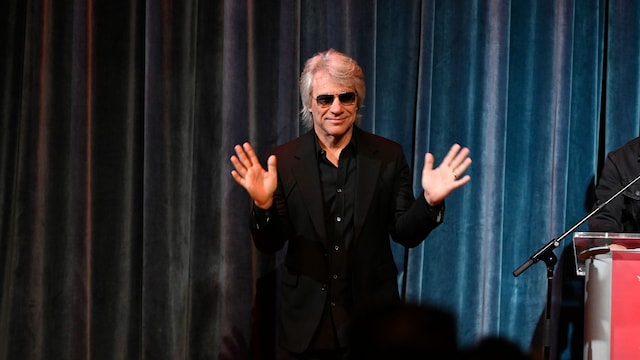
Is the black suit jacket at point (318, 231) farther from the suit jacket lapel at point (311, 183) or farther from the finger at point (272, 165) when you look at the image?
the finger at point (272, 165)

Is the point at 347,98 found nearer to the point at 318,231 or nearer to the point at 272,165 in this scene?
the point at 272,165

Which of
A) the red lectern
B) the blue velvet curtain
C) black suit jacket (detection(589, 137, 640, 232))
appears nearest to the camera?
the red lectern

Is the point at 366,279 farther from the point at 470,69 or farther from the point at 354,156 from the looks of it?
the point at 470,69

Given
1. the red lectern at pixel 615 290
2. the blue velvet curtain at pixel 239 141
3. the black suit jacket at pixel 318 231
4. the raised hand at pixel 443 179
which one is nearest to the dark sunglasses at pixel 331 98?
the black suit jacket at pixel 318 231

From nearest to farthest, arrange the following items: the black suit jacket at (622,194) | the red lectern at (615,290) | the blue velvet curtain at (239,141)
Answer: the red lectern at (615,290), the black suit jacket at (622,194), the blue velvet curtain at (239,141)

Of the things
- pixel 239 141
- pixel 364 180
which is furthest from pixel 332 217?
pixel 239 141

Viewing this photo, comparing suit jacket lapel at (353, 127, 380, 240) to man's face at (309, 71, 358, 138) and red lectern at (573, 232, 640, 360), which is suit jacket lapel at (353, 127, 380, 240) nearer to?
man's face at (309, 71, 358, 138)

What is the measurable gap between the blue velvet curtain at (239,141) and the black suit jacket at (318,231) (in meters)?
0.79

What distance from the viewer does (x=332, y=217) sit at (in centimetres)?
299

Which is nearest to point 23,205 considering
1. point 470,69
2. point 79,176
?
point 79,176

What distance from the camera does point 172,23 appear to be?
390cm

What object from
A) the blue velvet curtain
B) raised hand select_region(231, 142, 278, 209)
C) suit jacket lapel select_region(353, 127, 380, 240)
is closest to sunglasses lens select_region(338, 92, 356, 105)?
suit jacket lapel select_region(353, 127, 380, 240)

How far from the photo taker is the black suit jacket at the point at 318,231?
2.95 metres

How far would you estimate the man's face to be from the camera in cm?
299
